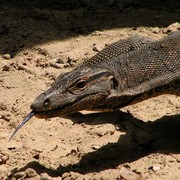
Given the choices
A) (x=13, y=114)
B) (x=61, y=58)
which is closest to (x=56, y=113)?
(x=13, y=114)

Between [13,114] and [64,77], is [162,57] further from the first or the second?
[13,114]

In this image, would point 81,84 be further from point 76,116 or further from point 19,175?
point 76,116

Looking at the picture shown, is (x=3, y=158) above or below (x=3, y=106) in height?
below

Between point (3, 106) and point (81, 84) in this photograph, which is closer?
point (81, 84)

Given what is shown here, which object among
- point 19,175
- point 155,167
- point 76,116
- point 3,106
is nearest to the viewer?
point 155,167

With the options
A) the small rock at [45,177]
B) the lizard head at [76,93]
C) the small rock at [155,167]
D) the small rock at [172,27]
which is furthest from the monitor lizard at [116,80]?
the small rock at [172,27]

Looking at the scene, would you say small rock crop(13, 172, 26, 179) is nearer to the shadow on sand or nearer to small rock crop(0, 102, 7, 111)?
the shadow on sand

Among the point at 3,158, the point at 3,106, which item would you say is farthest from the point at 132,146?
the point at 3,106
